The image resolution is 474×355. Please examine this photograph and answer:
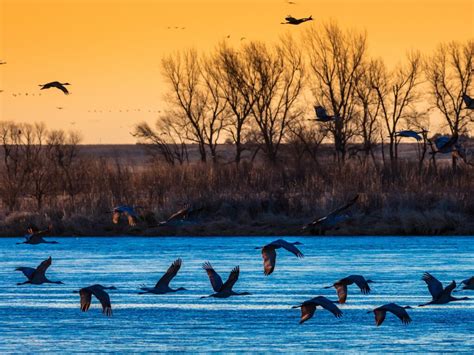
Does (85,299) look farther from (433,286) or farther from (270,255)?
(433,286)

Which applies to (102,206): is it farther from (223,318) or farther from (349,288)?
(223,318)

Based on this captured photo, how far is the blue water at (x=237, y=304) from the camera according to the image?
61.3 feet

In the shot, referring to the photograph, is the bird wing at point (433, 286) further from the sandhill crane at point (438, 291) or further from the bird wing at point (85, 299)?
the bird wing at point (85, 299)

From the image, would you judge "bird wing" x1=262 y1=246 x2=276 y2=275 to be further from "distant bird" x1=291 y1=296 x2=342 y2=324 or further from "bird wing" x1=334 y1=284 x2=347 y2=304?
"bird wing" x1=334 y1=284 x2=347 y2=304

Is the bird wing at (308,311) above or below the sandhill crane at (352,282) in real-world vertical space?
below

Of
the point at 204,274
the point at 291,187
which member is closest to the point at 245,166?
the point at 291,187

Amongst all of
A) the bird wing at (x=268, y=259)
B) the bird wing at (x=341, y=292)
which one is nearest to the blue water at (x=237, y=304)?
the bird wing at (x=341, y=292)

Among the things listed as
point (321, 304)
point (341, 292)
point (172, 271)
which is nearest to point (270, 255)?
point (321, 304)

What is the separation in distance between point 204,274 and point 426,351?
39.1 ft

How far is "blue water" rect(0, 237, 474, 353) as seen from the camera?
1867 cm

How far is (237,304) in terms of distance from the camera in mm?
23188

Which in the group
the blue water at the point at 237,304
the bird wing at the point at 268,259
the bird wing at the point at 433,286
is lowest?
the blue water at the point at 237,304

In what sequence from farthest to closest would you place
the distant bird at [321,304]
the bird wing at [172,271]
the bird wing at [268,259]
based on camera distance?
the bird wing at [172,271] → the bird wing at [268,259] → the distant bird at [321,304]

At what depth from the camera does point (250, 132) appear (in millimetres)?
Result: 71188
